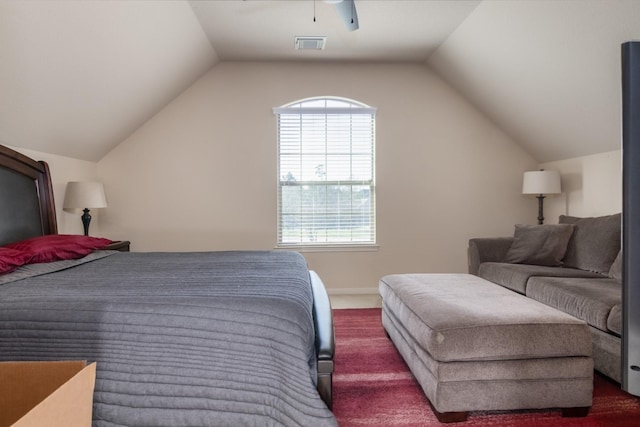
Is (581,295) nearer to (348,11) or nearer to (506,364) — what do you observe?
(506,364)

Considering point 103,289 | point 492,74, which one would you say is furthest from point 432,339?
point 492,74

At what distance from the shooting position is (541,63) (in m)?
3.29

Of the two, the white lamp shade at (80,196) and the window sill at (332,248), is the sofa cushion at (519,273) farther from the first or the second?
the white lamp shade at (80,196)

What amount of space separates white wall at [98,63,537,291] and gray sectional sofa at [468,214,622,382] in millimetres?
881

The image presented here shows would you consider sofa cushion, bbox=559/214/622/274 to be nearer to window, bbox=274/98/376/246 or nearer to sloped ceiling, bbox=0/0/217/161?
window, bbox=274/98/376/246

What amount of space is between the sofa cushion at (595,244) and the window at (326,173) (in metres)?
1.98

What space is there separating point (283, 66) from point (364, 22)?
1.27 metres

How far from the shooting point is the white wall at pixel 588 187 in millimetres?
3494

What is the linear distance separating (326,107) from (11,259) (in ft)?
11.0

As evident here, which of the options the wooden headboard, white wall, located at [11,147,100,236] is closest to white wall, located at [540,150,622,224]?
the wooden headboard

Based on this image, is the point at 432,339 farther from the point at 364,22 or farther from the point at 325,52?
the point at 325,52

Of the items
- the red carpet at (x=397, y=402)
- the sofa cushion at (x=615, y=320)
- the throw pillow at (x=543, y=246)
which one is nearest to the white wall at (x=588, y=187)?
the throw pillow at (x=543, y=246)

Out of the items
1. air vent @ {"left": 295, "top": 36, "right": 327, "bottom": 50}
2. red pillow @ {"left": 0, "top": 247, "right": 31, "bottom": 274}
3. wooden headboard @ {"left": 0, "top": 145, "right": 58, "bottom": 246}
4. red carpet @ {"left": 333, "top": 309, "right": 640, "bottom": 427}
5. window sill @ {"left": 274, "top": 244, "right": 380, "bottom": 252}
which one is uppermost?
air vent @ {"left": 295, "top": 36, "right": 327, "bottom": 50}

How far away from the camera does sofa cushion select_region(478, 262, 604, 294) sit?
10.1 feet
